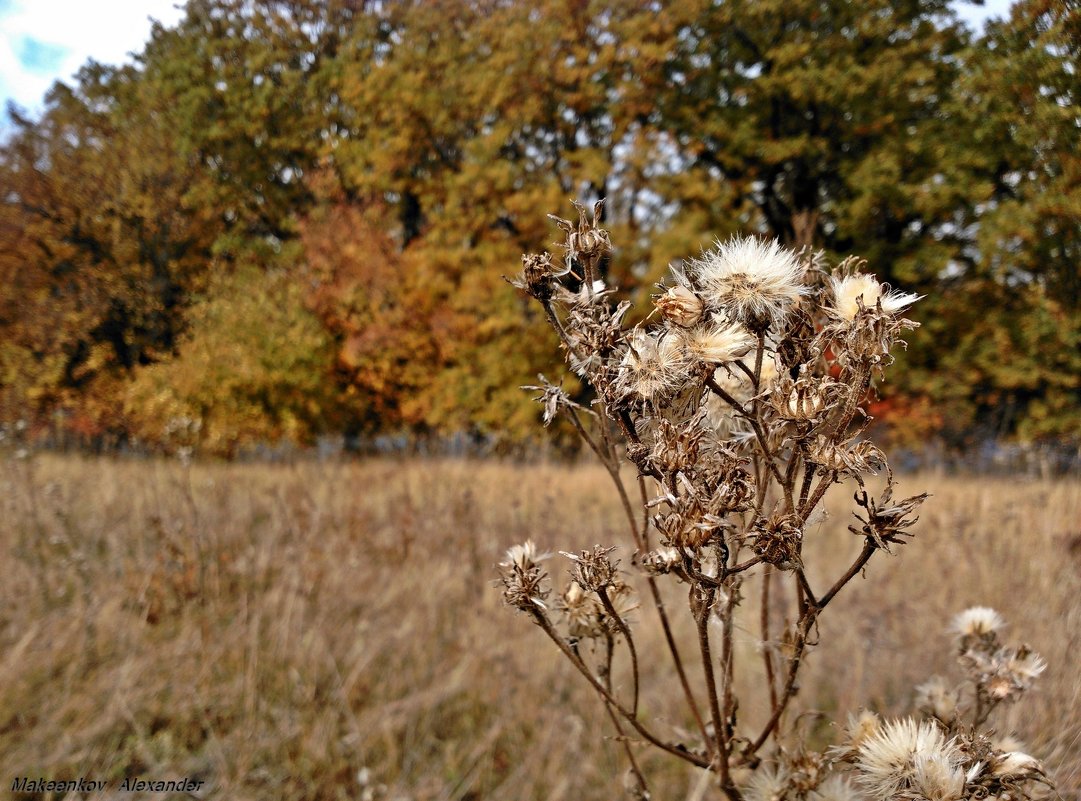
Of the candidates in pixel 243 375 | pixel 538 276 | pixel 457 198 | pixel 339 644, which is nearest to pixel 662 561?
pixel 538 276

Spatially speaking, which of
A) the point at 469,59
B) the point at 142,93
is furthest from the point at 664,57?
the point at 142,93

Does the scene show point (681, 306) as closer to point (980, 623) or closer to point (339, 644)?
point (980, 623)

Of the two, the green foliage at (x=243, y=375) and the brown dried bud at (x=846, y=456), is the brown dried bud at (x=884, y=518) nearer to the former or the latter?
the brown dried bud at (x=846, y=456)

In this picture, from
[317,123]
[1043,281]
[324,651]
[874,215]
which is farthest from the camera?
[874,215]

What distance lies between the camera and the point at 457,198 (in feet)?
31.1

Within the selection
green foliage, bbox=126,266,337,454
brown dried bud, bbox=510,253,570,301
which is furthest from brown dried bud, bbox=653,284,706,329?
green foliage, bbox=126,266,337,454

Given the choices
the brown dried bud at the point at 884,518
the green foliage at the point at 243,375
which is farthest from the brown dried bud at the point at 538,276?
the green foliage at the point at 243,375

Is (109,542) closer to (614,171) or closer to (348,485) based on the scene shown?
(348,485)

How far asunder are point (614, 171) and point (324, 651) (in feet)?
26.4

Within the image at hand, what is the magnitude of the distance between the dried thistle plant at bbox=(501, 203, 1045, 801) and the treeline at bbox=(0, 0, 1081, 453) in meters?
1.72

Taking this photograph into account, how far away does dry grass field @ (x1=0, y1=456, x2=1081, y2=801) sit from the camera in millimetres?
2615

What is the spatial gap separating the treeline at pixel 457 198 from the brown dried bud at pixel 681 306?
179 centimetres

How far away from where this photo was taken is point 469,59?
31.2 feet

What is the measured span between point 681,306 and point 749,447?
0.21 meters
